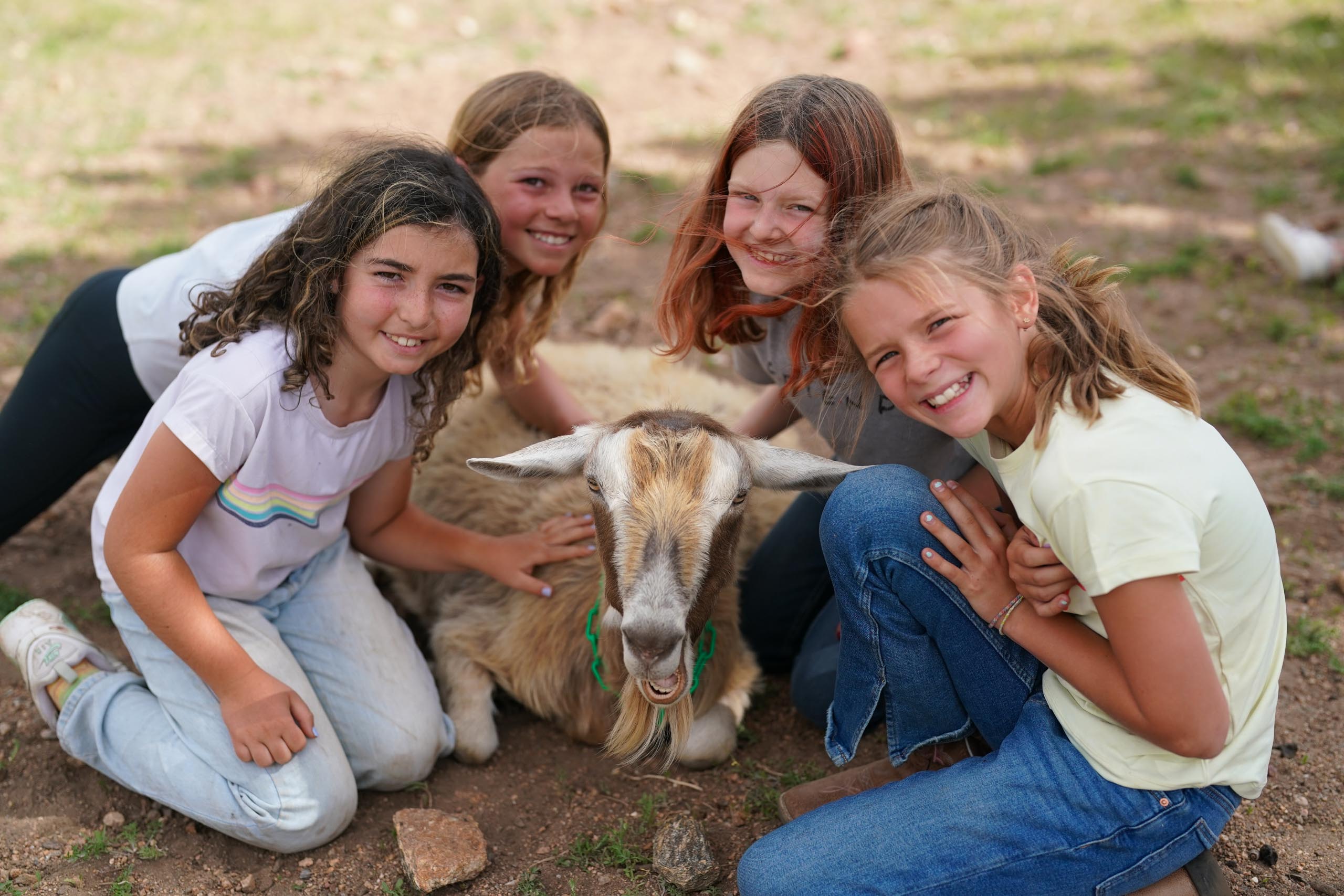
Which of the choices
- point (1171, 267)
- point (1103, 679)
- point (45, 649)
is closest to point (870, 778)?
point (1103, 679)

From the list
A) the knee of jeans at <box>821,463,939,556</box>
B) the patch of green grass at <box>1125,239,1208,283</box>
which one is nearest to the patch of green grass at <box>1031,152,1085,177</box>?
the patch of green grass at <box>1125,239,1208,283</box>

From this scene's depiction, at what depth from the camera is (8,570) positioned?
14.2 ft

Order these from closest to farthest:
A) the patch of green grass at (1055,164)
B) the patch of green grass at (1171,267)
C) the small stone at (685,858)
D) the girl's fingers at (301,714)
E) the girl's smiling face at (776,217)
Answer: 1. the small stone at (685,858)
2. the girl's smiling face at (776,217)
3. the girl's fingers at (301,714)
4. the patch of green grass at (1171,267)
5. the patch of green grass at (1055,164)

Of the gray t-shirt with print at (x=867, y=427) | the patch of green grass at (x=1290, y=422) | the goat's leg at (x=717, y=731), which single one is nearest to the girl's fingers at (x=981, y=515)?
the gray t-shirt with print at (x=867, y=427)

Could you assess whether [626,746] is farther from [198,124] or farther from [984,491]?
[198,124]

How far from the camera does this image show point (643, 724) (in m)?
3.31

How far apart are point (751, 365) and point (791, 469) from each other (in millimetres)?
861

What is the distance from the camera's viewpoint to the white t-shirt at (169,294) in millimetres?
3686

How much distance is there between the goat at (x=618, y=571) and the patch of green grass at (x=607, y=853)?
0.92ft

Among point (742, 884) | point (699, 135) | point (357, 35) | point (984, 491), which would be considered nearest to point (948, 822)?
point (742, 884)

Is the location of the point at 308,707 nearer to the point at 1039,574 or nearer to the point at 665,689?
the point at 665,689

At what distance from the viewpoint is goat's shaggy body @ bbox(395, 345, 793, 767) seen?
3.57m

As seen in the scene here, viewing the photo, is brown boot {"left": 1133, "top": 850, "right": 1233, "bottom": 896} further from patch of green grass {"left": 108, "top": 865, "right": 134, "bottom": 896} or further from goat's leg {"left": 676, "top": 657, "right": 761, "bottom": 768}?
patch of green grass {"left": 108, "top": 865, "right": 134, "bottom": 896}

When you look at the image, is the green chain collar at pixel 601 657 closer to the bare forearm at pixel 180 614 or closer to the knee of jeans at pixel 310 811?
the knee of jeans at pixel 310 811
